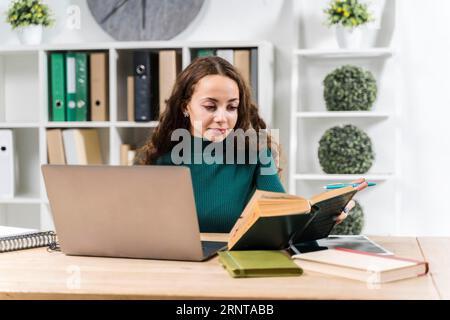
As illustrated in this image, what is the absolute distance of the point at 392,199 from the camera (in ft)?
10.9

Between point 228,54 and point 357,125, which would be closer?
point 228,54

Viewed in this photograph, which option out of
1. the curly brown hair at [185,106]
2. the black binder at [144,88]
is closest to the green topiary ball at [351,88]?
the black binder at [144,88]

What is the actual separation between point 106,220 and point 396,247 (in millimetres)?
690

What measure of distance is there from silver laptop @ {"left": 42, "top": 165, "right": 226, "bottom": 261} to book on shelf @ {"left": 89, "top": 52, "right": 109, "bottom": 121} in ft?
5.79

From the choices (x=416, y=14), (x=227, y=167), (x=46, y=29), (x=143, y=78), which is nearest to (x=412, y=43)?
(x=416, y=14)

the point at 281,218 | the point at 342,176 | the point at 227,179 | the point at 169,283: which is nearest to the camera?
the point at 169,283

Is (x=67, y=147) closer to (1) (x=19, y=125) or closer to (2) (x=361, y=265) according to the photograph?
(1) (x=19, y=125)

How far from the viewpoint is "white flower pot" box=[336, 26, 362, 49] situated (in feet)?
10.3

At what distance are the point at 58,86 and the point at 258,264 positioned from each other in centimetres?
219

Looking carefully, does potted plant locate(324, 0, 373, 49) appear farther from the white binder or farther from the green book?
the green book

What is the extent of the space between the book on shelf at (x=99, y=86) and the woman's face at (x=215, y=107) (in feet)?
4.08

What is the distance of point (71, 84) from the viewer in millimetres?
3271

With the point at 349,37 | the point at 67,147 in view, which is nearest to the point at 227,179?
the point at 349,37

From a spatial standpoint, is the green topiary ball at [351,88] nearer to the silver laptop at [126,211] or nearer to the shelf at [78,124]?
the shelf at [78,124]
